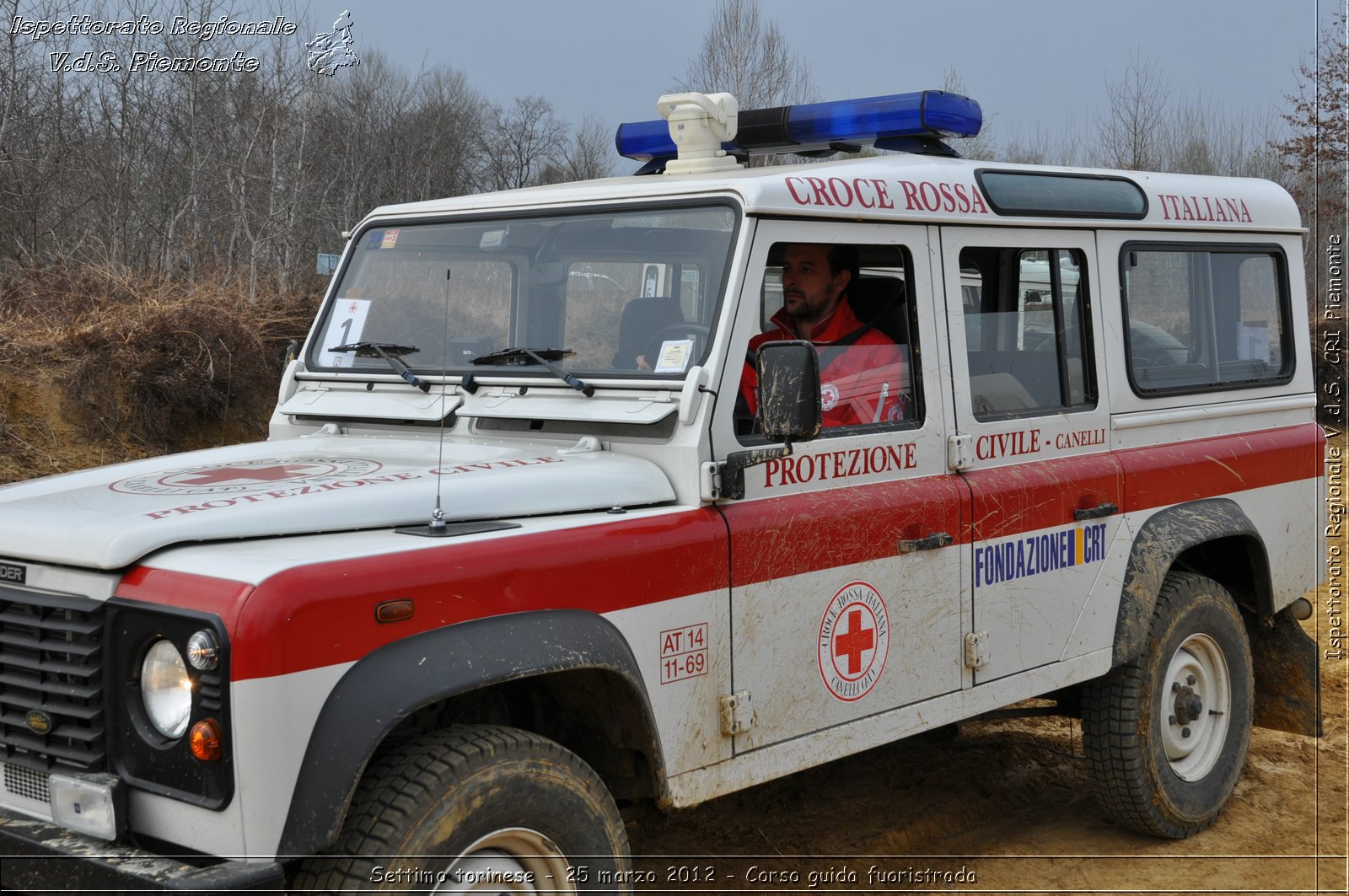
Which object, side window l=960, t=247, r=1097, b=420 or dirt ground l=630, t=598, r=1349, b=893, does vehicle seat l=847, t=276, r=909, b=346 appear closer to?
side window l=960, t=247, r=1097, b=420

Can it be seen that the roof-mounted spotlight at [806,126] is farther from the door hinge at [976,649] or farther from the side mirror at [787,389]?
the door hinge at [976,649]

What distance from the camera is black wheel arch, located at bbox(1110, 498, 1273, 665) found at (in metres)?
4.72

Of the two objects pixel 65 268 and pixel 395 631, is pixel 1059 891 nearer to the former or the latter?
pixel 395 631

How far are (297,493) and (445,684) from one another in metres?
0.65

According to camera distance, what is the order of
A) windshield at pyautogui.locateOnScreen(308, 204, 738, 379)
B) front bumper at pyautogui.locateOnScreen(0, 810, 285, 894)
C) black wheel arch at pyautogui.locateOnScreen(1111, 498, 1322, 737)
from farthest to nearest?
black wheel arch at pyautogui.locateOnScreen(1111, 498, 1322, 737)
windshield at pyautogui.locateOnScreen(308, 204, 738, 379)
front bumper at pyautogui.locateOnScreen(0, 810, 285, 894)

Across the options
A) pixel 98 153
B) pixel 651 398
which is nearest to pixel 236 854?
pixel 651 398

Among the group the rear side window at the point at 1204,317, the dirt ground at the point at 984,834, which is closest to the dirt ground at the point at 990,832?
the dirt ground at the point at 984,834

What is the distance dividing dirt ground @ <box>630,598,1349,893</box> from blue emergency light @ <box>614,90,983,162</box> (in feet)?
8.42

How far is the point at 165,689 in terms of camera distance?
2627 millimetres

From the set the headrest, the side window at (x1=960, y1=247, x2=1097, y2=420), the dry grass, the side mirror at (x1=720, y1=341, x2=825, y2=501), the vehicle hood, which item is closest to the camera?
the vehicle hood

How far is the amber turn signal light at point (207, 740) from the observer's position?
2.53 m

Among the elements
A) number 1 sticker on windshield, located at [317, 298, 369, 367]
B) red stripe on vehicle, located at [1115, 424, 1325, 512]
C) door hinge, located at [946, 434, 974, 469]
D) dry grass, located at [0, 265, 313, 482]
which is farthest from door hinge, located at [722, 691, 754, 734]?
dry grass, located at [0, 265, 313, 482]

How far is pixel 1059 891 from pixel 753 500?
2.01 meters

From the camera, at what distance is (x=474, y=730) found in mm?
2918
